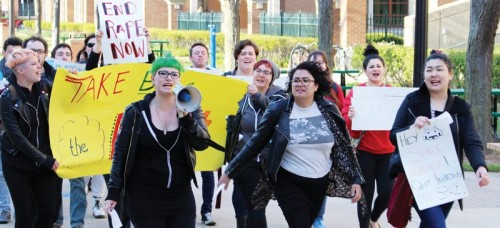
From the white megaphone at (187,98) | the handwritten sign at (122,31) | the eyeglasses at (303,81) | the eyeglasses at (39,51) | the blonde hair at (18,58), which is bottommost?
the white megaphone at (187,98)

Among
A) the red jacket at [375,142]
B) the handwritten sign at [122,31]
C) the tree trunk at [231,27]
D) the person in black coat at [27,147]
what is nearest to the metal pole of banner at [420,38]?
the red jacket at [375,142]

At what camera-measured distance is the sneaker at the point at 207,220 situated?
9523mm

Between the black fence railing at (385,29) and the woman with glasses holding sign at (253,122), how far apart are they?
2718cm

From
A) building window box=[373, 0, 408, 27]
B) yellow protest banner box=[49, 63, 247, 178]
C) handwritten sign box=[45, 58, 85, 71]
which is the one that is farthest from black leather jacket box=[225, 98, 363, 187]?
building window box=[373, 0, 408, 27]

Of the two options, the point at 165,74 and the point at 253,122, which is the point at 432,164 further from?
the point at 165,74

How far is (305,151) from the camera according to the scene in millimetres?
6543

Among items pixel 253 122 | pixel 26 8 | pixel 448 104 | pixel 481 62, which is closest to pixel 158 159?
pixel 253 122

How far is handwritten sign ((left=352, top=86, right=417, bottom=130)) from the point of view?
27.8 feet

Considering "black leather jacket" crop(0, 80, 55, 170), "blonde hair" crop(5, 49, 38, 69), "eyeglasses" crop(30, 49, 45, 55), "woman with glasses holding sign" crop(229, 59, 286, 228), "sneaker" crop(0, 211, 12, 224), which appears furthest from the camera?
"sneaker" crop(0, 211, 12, 224)

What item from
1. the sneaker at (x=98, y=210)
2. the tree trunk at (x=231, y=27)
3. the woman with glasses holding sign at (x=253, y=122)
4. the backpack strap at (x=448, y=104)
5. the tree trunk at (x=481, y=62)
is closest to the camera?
the backpack strap at (x=448, y=104)

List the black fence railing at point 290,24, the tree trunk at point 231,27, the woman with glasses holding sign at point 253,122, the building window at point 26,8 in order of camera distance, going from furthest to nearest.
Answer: the building window at point 26,8
the black fence railing at point 290,24
the tree trunk at point 231,27
the woman with glasses holding sign at point 253,122

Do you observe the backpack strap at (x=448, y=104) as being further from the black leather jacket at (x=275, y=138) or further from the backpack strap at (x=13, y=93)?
the backpack strap at (x=13, y=93)

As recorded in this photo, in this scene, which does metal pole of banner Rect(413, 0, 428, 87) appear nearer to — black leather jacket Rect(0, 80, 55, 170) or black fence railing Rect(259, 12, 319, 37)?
black leather jacket Rect(0, 80, 55, 170)

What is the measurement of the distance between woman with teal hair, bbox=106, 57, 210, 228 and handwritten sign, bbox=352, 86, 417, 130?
8.48 feet
